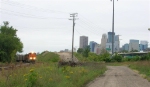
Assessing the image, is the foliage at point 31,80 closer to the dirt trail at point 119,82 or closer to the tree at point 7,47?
the dirt trail at point 119,82

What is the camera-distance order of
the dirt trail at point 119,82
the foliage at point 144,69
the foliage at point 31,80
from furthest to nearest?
the foliage at point 144,69 → the dirt trail at point 119,82 → the foliage at point 31,80

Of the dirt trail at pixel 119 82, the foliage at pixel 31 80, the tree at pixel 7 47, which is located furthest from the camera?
the tree at pixel 7 47

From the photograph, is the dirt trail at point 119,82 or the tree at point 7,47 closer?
the dirt trail at point 119,82

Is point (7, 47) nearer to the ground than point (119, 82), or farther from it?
farther from it

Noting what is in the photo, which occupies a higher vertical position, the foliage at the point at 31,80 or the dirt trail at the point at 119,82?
the foliage at the point at 31,80

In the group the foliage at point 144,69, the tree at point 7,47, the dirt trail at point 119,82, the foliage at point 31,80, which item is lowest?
the dirt trail at point 119,82

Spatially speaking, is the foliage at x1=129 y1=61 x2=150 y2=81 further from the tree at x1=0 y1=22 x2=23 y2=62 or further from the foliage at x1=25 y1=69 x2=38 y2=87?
the tree at x1=0 y1=22 x2=23 y2=62

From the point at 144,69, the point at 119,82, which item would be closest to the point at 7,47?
the point at 144,69

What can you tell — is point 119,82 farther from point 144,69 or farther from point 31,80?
point 144,69

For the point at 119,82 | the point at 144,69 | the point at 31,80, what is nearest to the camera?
the point at 31,80

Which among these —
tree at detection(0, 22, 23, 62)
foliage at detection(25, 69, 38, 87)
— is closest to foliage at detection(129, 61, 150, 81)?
foliage at detection(25, 69, 38, 87)

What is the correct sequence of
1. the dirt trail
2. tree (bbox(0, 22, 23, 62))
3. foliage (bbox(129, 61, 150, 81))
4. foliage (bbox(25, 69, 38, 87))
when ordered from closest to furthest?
foliage (bbox(25, 69, 38, 87)), the dirt trail, foliage (bbox(129, 61, 150, 81)), tree (bbox(0, 22, 23, 62))

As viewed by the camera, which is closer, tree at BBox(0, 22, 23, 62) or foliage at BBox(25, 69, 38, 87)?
foliage at BBox(25, 69, 38, 87)

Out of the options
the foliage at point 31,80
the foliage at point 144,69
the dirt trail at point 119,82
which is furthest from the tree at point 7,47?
the foliage at point 31,80
